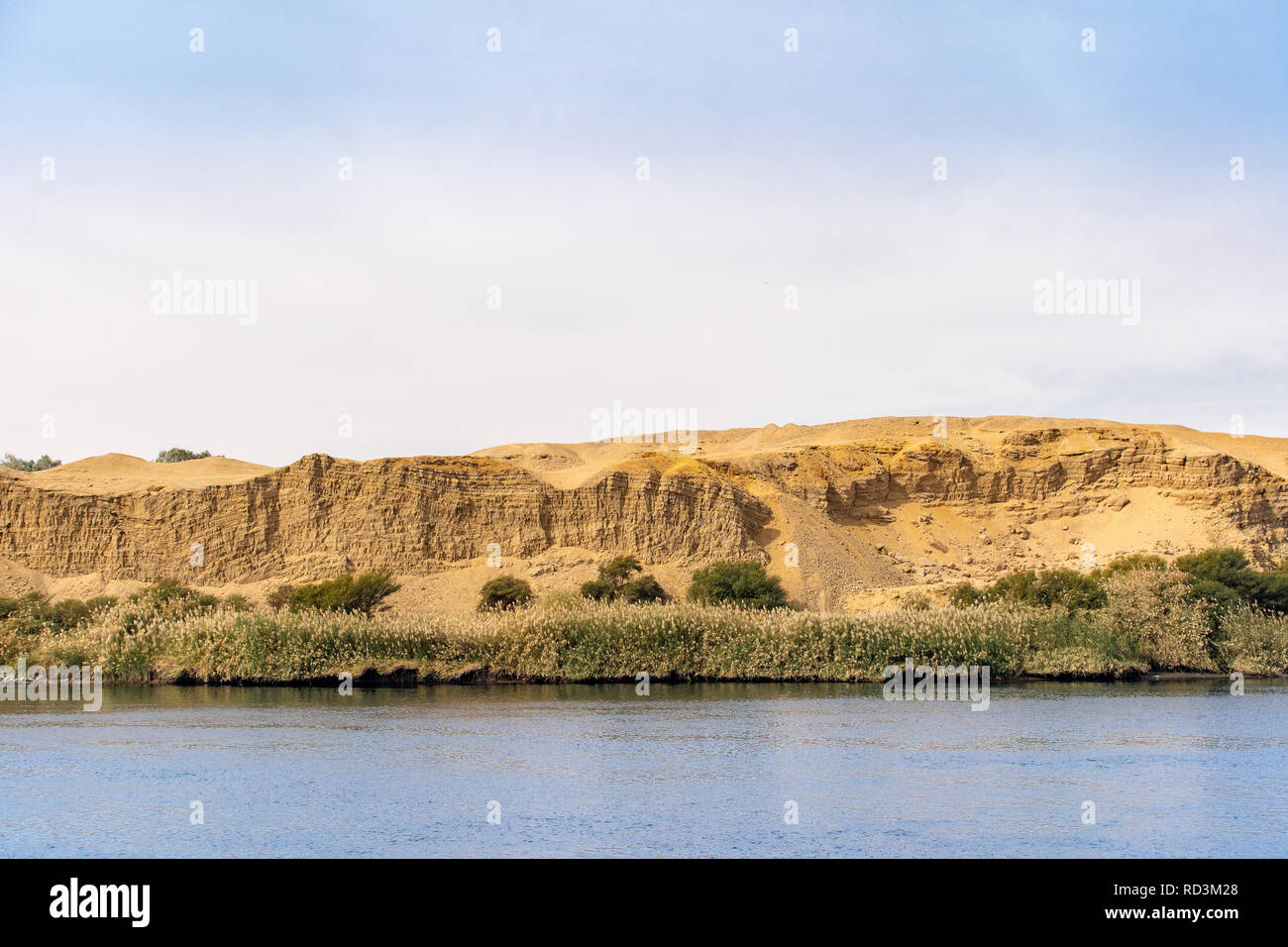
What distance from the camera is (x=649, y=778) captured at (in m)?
15.9

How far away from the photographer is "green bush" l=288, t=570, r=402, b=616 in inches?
1467

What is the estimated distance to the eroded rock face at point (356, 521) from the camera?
47719 millimetres

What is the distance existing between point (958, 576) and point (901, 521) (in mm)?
8020

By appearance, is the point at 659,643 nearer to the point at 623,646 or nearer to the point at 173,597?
the point at 623,646

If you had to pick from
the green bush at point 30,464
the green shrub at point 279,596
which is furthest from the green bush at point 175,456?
the green shrub at point 279,596

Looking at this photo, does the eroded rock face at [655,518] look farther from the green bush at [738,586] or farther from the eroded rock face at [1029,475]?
the green bush at [738,586]

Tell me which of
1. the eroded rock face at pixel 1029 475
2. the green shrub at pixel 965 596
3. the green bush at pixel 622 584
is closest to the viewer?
the green shrub at pixel 965 596

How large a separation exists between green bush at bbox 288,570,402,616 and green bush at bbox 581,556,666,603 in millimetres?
6959

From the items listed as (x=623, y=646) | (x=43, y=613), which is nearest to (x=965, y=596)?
(x=623, y=646)

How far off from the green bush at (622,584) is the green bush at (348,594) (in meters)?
6.96

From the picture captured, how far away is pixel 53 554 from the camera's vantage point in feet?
157

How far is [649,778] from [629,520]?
3434cm

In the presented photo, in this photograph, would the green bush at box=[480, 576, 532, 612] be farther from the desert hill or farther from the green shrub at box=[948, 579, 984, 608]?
the green shrub at box=[948, 579, 984, 608]
